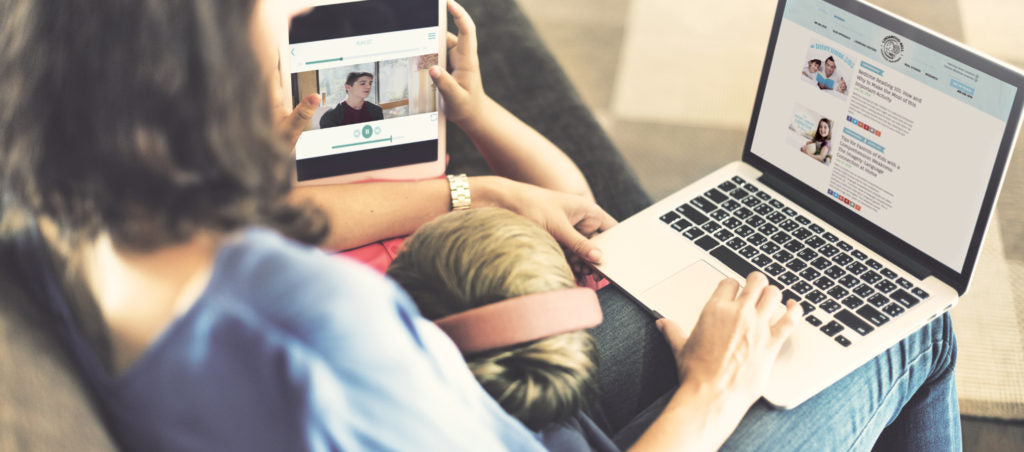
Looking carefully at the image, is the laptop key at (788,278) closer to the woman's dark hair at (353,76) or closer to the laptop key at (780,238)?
the laptop key at (780,238)

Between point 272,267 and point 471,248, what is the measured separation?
26 cm

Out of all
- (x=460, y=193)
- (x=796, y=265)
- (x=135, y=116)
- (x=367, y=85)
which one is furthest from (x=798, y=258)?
(x=135, y=116)

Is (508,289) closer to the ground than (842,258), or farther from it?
farther from it

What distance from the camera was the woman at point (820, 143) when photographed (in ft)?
3.54

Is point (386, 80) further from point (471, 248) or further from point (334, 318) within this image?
point (334, 318)

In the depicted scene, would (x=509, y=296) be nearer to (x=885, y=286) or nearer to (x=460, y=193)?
(x=460, y=193)

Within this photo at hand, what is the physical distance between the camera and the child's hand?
3.56 ft

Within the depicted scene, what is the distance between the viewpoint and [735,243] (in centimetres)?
111

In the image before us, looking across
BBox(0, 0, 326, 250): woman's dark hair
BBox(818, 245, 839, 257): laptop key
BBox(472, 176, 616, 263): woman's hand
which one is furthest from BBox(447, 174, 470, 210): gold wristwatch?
BBox(0, 0, 326, 250): woman's dark hair

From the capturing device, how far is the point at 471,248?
754mm

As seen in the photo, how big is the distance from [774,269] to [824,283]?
6 cm

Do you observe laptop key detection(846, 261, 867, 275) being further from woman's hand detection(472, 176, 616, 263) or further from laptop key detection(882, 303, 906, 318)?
woman's hand detection(472, 176, 616, 263)

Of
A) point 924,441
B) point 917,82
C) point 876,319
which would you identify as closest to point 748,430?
point 876,319

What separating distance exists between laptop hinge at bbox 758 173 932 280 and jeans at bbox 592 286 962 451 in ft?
0.26
